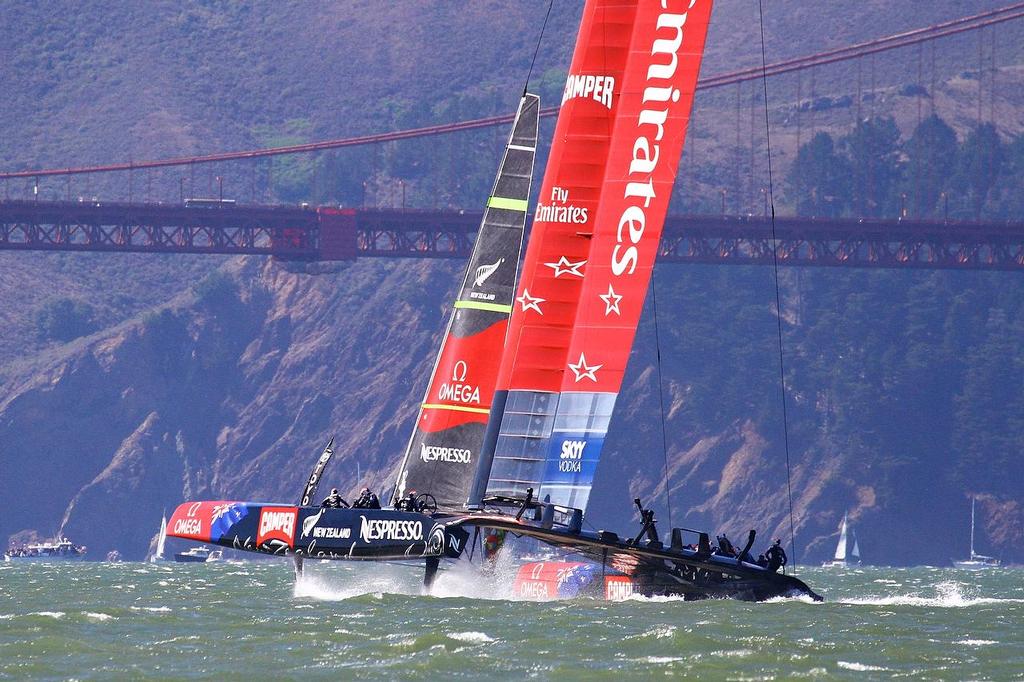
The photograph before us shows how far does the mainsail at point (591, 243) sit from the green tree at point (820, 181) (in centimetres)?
6123

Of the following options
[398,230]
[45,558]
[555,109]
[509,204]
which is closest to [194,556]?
[45,558]

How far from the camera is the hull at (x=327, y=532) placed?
19016mm

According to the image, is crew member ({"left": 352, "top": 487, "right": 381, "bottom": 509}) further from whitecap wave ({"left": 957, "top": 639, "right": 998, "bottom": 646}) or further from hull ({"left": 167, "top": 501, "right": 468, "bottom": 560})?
whitecap wave ({"left": 957, "top": 639, "right": 998, "bottom": 646})

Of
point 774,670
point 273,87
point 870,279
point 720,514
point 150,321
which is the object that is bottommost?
point 774,670

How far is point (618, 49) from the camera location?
20.4 meters

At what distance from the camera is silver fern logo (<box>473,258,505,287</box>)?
70.5 feet

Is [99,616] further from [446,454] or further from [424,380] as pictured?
[424,380]

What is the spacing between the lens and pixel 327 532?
63.9ft

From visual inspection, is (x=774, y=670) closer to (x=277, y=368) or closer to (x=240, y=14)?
(x=277, y=368)

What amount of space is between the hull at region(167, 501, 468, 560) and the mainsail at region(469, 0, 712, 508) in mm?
1163

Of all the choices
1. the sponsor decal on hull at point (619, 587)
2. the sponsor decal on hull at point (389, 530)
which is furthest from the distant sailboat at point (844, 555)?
the sponsor decal on hull at point (389, 530)

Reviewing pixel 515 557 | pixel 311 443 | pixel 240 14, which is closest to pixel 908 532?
pixel 311 443

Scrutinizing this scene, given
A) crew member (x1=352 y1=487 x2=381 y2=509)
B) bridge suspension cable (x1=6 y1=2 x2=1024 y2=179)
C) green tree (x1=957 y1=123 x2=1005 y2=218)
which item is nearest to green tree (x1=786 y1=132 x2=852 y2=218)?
green tree (x1=957 y1=123 x2=1005 y2=218)

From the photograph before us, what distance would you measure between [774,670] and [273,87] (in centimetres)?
10240
